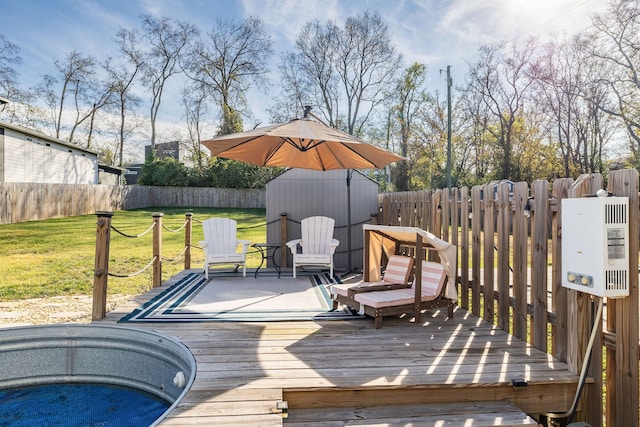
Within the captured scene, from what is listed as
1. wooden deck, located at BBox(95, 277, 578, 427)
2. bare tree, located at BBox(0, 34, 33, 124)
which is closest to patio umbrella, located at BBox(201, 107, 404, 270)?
wooden deck, located at BBox(95, 277, 578, 427)

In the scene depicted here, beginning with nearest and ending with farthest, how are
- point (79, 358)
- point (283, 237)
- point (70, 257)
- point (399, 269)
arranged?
point (79, 358), point (399, 269), point (283, 237), point (70, 257)

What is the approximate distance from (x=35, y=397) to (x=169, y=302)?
1.55 metres

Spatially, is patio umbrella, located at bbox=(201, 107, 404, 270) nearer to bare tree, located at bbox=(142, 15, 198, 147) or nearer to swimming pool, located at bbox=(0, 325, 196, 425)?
swimming pool, located at bbox=(0, 325, 196, 425)

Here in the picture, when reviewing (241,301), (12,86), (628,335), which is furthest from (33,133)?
(628,335)

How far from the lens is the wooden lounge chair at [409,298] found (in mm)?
3687

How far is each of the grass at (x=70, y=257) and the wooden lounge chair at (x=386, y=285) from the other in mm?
2799

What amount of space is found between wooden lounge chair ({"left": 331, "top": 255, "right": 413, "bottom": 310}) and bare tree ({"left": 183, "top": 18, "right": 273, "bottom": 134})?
Answer: 19303mm

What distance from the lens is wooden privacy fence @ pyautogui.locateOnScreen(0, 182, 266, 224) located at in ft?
44.8

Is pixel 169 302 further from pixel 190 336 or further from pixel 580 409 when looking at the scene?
pixel 580 409

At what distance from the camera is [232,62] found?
22.2 meters

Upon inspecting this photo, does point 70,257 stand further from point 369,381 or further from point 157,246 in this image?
point 369,381

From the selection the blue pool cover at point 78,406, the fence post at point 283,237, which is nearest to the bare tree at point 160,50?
the fence post at point 283,237

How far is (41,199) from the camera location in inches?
584

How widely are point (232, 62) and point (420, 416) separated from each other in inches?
901
